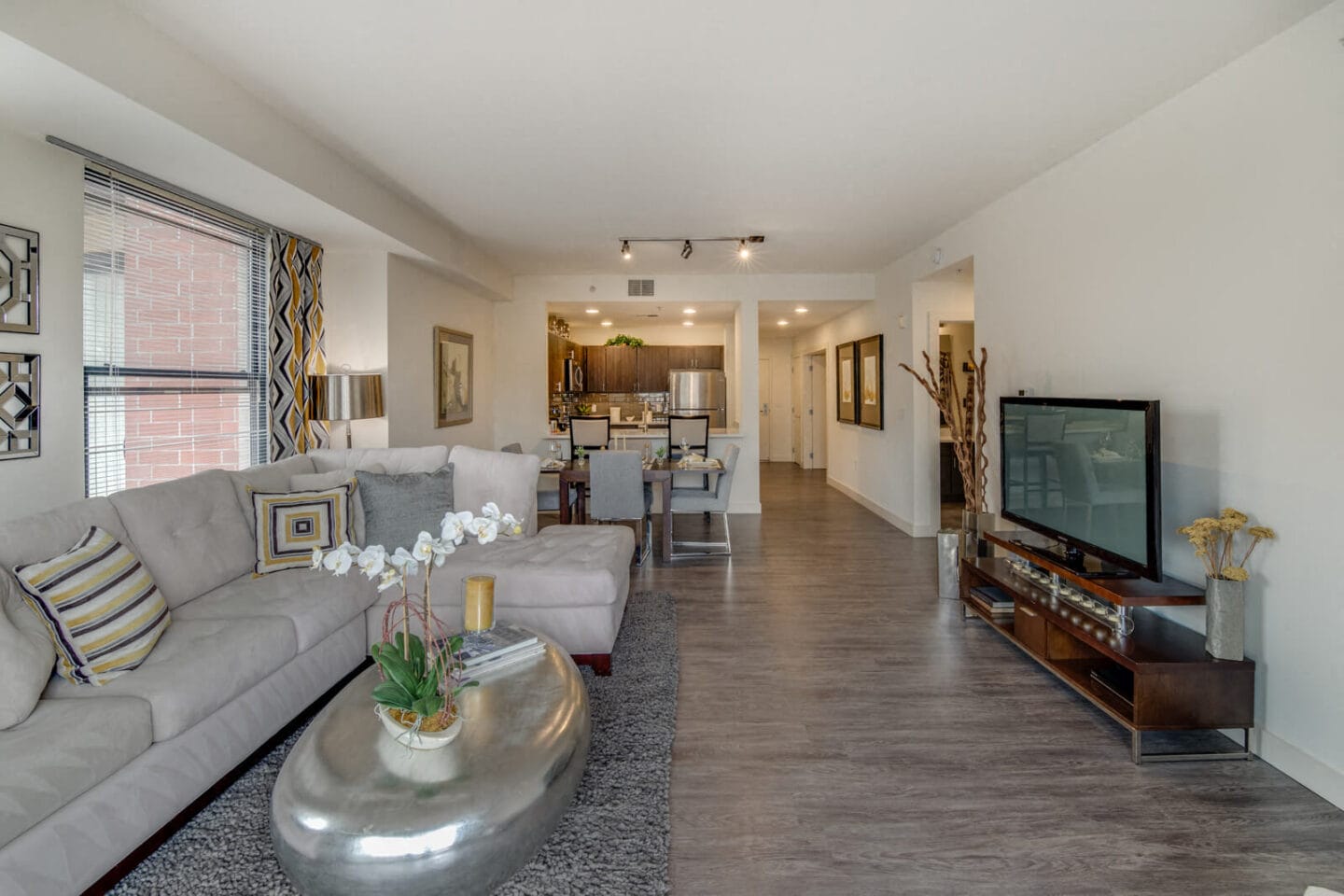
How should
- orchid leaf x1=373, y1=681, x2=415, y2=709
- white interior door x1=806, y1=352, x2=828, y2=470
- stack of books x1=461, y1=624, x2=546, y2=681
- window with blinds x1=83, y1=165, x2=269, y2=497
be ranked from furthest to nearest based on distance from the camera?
white interior door x1=806, y1=352, x2=828, y2=470, window with blinds x1=83, y1=165, x2=269, y2=497, stack of books x1=461, y1=624, x2=546, y2=681, orchid leaf x1=373, y1=681, x2=415, y2=709

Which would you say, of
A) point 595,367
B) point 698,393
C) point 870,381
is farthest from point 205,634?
point 595,367

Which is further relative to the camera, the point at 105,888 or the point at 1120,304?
the point at 1120,304

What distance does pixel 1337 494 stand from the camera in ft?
7.29

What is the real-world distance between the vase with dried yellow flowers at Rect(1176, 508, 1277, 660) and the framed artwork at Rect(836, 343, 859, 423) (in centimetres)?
557

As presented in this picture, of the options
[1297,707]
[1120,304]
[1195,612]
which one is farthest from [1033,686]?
[1120,304]

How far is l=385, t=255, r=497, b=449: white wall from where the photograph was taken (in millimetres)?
5031

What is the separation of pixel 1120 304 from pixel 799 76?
6.27 feet

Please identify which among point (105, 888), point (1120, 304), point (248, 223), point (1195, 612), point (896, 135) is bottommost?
point (105, 888)

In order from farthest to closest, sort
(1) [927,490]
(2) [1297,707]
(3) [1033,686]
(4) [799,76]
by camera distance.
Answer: (1) [927,490] → (3) [1033,686] → (4) [799,76] → (2) [1297,707]

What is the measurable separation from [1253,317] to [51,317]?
4.64 m

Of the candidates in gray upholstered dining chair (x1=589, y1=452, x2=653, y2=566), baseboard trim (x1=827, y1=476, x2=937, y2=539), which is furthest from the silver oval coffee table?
baseboard trim (x1=827, y1=476, x2=937, y2=539)

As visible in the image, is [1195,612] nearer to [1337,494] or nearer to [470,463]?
[1337,494]

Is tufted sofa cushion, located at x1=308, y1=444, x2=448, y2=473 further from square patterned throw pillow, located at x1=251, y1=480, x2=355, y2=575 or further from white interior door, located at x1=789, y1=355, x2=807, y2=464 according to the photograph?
white interior door, located at x1=789, y1=355, x2=807, y2=464

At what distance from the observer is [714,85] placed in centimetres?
290
